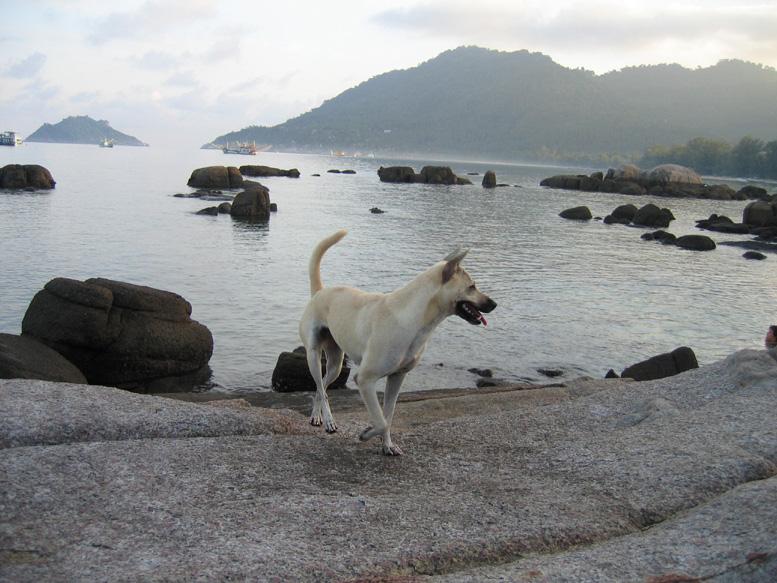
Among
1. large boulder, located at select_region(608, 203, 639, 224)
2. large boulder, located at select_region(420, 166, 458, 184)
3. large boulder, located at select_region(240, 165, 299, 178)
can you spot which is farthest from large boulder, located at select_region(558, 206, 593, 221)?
large boulder, located at select_region(240, 165, 299, 178)

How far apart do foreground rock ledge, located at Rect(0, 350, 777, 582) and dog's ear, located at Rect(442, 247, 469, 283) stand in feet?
5.18

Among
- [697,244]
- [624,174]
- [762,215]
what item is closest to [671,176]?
[624,174]

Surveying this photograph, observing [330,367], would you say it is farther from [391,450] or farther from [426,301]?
[426,301]

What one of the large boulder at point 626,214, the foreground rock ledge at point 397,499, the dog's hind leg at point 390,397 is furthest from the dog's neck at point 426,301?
the large boulder at point 626,214

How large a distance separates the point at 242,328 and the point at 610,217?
145 feet

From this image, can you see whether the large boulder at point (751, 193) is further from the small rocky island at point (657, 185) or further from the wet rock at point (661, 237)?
the wet rock at point (661, 237)

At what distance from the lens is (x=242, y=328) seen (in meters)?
17.7

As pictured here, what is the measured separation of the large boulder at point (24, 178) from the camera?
2240 inches

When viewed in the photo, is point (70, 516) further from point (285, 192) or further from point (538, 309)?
point (285, 192)

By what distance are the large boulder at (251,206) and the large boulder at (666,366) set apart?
35.1 meters

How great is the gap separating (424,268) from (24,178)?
43.8m

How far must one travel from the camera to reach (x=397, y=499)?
16.9ft

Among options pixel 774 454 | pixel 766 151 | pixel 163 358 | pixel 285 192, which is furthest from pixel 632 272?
pixel 766 151

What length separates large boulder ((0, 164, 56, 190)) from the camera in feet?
187
